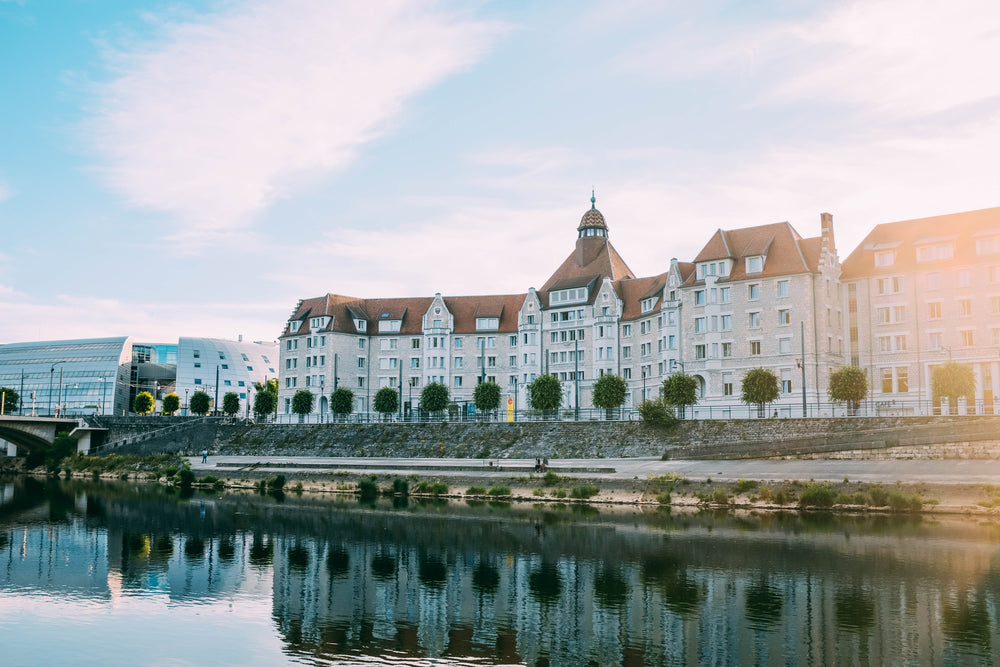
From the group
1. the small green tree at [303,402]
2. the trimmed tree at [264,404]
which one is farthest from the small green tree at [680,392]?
the trimmed tree at [264,404]

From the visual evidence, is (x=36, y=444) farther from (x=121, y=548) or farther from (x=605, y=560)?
(x=605, y=560)

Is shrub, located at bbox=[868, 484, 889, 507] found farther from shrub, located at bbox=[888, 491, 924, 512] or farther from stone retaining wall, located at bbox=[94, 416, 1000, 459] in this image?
stone retaining wall, located at bbox=[94, 416, 1000, 459]

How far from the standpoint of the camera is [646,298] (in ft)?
309

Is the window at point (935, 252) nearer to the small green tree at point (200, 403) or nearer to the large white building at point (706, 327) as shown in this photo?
the large white building at point (706, 327)

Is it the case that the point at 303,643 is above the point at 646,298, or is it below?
below

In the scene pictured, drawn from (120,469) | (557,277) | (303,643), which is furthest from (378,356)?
(303,643)

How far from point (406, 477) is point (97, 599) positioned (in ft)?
121

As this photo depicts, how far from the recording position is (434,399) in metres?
92.7

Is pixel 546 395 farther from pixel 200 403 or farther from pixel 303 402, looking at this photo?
pixel 200 403

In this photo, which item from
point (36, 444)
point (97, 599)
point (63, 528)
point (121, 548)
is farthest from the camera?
point (36, 444)

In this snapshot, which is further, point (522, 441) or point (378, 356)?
point (378, 356)

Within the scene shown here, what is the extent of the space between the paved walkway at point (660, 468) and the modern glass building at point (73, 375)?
3662 inches

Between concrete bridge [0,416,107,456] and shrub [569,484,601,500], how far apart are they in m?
67.8

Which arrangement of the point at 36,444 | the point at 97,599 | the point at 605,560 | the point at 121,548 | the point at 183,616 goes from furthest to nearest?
1. the point at 36,444
2. the point at 121,548
3. the point at 605,560
4. the point at 97,599
5. the point at 183,616
